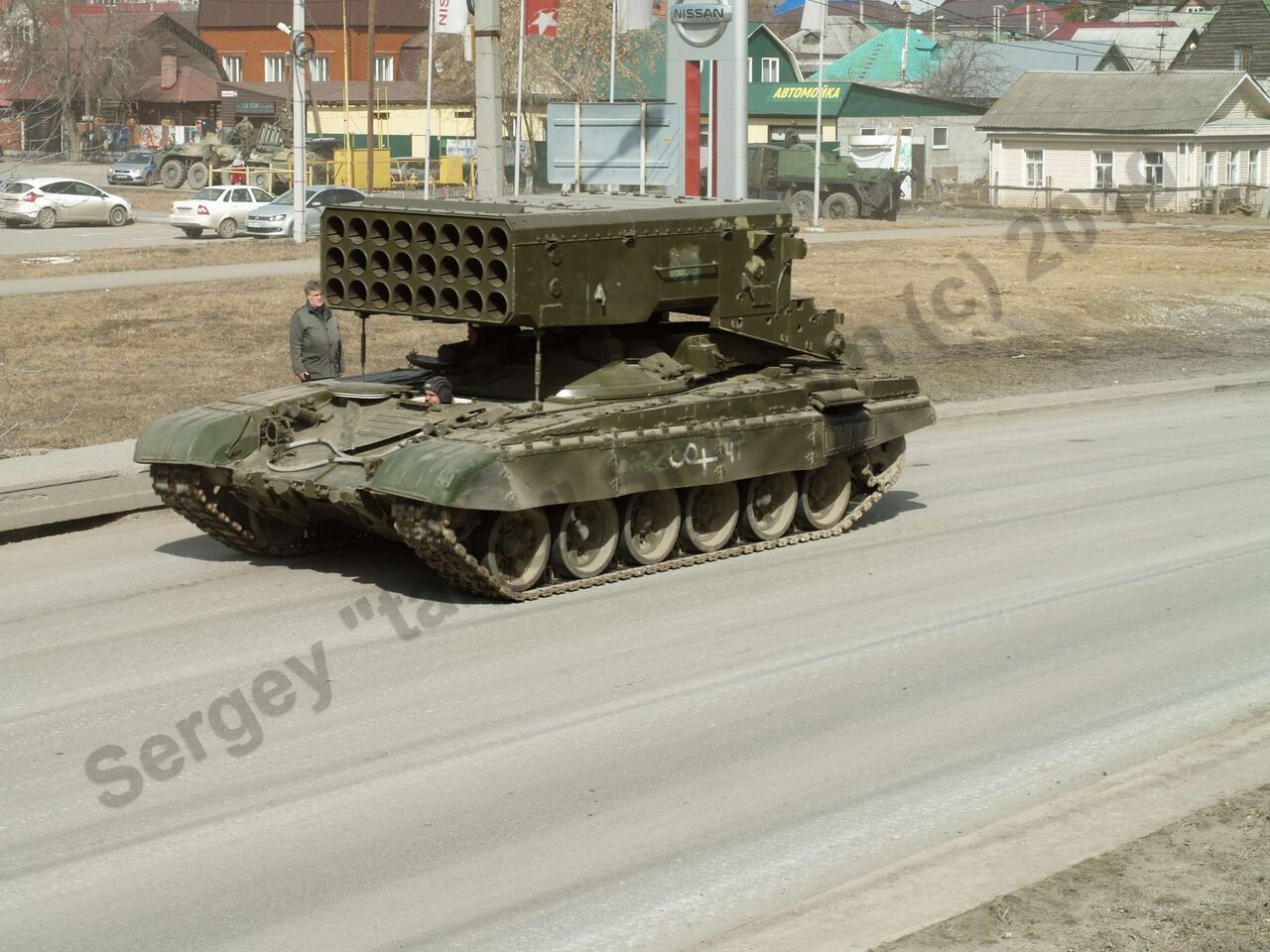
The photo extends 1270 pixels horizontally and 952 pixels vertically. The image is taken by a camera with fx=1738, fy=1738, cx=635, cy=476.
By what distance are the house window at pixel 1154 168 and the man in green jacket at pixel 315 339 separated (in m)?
49.0

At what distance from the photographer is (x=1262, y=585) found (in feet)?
38.1

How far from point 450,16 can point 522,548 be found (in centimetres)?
2371

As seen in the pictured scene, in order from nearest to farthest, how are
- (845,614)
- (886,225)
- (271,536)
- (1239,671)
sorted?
(1239,671) → (845,614) → (271,536) → (886,225)

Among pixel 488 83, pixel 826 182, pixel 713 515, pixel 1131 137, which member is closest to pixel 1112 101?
pixel 1131 137

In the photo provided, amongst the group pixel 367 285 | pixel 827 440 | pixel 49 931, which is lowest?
pixel 49 931

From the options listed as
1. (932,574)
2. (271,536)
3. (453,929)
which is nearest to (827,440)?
(932,574)

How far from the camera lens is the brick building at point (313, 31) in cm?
8512

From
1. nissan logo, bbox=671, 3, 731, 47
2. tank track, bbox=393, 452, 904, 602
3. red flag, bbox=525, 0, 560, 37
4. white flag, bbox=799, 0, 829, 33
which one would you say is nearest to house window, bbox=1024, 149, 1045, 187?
white flag, bbox=799, 0, 829, 33

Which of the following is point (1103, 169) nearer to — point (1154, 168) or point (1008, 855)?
point (1154, 168)

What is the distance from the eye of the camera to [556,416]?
11.1 metres

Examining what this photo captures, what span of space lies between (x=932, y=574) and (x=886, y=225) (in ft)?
120

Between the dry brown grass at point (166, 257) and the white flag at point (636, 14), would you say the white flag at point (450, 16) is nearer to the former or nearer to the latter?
the white flag at point (636, 14)

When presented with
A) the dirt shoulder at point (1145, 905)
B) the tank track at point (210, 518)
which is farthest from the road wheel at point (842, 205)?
the dirt shoulder at point (1145, 905)

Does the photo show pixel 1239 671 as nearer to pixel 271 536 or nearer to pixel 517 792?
pixel 517 792
